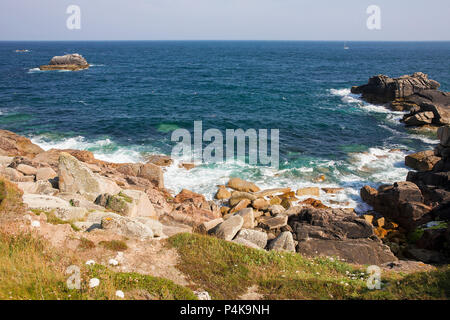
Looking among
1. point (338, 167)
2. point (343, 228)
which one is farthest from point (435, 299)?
point (338, 167)

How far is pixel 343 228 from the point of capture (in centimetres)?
1877

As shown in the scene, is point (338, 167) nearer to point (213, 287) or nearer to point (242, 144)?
point (242, 144)

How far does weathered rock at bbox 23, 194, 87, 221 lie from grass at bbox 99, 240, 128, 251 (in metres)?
3.36

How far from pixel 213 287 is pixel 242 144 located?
27.5m

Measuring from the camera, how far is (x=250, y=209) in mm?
20656

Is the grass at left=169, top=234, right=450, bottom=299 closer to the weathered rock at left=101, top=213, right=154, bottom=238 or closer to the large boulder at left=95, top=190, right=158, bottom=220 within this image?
the weathered rock at left=101, top=213, right=154, bottom=238

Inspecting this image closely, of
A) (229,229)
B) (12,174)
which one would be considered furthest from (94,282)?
(12,174)

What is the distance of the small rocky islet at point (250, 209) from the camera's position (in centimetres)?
1569

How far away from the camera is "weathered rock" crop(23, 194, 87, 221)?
14016 mm

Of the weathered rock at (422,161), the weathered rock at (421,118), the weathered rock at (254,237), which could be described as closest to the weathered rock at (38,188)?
the weathered rock at (254,237)

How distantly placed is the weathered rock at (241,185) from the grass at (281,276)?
12.8m

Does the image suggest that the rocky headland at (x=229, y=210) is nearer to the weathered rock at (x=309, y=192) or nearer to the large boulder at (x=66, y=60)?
the weathered rock at (x=309, y=192)

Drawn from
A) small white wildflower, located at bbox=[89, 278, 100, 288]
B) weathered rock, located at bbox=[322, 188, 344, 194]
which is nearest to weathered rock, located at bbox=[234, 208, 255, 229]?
weathered rock, located at bbox=[322, 188, 344, 194]

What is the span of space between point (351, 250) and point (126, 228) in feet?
38.9
